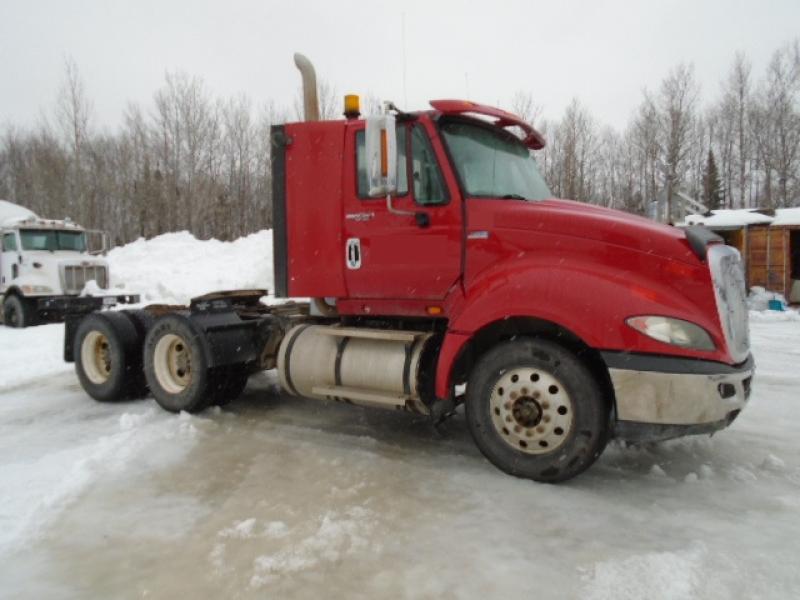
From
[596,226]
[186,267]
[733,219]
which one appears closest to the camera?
[596,226]

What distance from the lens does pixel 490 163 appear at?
16.1 feet

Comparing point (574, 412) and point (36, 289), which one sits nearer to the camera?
point (574, 412)

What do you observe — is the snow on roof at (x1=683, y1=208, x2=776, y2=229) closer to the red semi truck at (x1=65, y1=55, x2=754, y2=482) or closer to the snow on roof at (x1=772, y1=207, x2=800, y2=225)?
the snow on roof at (x1=772, y1=207, x2=800, y2=225)

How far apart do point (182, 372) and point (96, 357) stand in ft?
5.00

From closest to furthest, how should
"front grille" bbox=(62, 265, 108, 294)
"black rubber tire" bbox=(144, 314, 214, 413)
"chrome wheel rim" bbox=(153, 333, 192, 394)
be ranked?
"black rubber tire" bbox=(144, 314, 214, 413), "chrome wheel rim" bbox=(153, 333, 192, 394), "front grille" bbox=(62, 265, 108, 294)

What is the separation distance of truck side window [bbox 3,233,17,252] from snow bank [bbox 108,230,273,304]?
351 centimetres

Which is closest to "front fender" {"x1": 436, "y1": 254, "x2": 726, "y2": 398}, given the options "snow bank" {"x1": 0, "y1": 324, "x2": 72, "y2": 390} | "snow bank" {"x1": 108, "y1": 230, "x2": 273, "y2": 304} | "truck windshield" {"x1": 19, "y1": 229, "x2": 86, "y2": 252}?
"snow bank" {"x1": 0, "y1": 324, "x2": 72, "y2": 390}

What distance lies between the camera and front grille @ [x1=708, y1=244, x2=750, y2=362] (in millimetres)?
3768

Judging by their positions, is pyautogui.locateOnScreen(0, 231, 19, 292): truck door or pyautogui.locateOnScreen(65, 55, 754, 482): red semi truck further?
pyautogui.locateOnScreen(0, 231, 19, 292): truck door

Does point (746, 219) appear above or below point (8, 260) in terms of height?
above

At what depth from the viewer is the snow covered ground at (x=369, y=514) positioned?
289cm

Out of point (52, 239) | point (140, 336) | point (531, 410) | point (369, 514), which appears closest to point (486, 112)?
point (531, 410)

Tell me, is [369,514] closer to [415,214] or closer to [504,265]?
[504,265]

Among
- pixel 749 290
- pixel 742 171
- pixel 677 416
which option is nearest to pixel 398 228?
pixel 677 416
